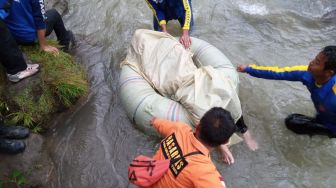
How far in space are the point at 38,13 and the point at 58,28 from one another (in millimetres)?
951

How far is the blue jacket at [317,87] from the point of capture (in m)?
3.65

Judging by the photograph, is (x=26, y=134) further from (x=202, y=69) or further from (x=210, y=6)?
(x=210, y=6)

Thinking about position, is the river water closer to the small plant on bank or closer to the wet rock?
the wet rock

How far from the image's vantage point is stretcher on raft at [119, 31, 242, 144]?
3.75 m

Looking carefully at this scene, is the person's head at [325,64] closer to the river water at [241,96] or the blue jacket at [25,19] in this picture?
the river water at [241,96]

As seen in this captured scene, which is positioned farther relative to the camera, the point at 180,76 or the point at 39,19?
the point at 39,19

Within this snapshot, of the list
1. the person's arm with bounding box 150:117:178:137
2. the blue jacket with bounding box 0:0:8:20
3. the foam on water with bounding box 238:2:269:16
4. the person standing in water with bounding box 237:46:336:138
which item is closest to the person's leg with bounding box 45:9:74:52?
the blue jacket with bounding box 0:0:8:20

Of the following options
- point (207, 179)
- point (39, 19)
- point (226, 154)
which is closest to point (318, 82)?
point (226, 154)

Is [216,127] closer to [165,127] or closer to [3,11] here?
[165,127]

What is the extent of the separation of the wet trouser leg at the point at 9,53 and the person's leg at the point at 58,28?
0.81 m

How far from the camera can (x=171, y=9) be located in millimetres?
5234

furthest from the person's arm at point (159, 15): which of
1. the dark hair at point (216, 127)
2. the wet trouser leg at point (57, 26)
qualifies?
the dark hair at point (216, 127)

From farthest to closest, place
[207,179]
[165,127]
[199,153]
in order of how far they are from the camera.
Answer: [165,127] < [199,153] < [207,179]

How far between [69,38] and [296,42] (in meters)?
3.81
